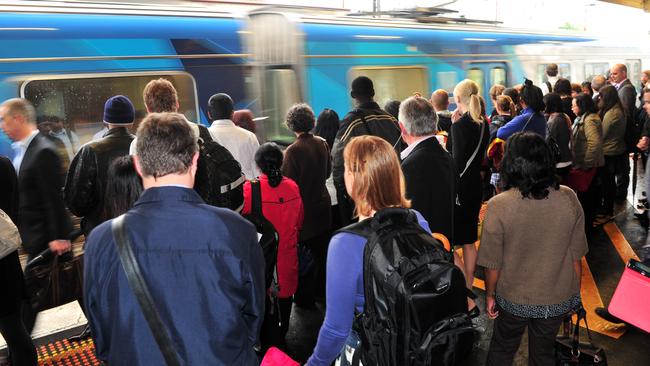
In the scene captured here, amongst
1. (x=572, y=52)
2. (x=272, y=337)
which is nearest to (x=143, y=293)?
(x=272, y=337)

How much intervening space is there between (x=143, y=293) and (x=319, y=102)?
5.19 metres

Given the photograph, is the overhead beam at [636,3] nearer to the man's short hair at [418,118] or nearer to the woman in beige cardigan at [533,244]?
the man's short hair at [418,118]

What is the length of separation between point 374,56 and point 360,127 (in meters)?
3.25

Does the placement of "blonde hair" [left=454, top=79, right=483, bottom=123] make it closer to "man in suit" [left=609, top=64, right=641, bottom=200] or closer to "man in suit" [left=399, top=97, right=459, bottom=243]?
"man in suit" [left=399, top=97, right=459, bottom=243]

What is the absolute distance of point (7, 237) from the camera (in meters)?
3.03

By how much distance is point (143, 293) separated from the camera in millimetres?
1618

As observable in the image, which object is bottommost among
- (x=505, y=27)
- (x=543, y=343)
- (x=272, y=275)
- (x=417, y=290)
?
(x=543, y=343)

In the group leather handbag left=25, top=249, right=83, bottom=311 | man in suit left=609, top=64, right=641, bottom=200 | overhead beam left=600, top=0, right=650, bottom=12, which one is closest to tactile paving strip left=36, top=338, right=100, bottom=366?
leather handbag left=25, top=249, right=83, bottom=311

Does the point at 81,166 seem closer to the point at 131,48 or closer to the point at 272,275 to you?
the point at 272,275

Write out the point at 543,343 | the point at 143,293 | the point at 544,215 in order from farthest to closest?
the point at 543,343 < the point at 544,215 < the point at 143,293

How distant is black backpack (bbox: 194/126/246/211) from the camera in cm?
329

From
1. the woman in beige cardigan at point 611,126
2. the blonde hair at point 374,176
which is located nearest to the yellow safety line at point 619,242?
the woman in beige cardigan at point 611,126

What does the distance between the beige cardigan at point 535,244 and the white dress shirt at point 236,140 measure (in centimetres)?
242

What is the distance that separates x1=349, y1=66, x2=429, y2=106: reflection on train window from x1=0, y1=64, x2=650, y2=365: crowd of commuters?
1689 mm
